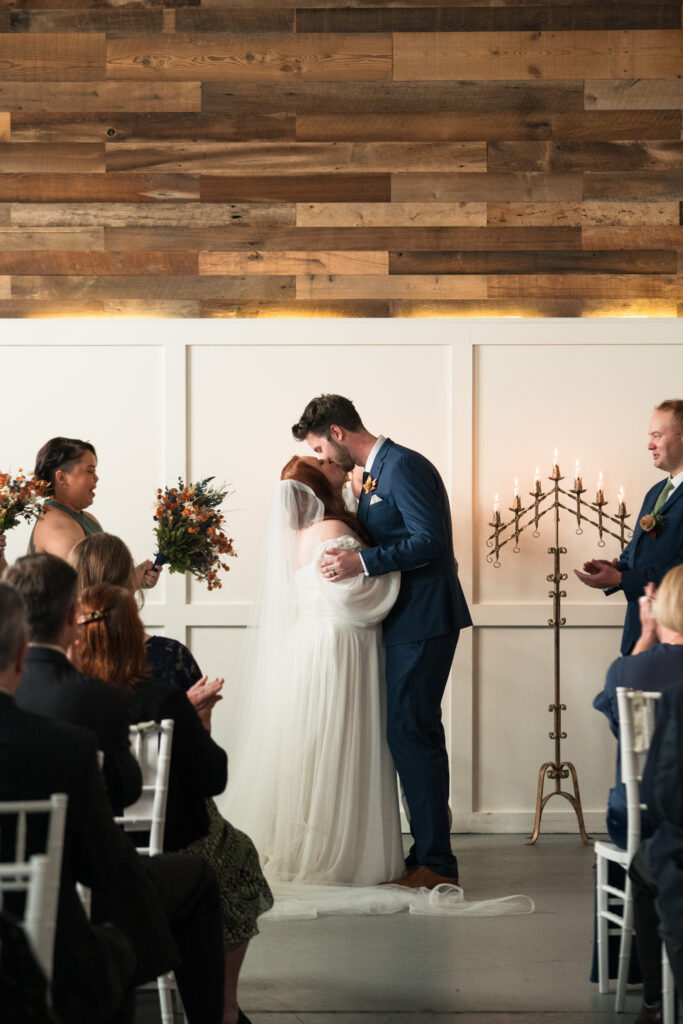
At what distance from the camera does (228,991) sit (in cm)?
295

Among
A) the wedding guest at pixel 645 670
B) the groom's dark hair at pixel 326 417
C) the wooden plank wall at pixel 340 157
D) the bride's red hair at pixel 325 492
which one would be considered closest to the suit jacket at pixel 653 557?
the bride's red hair at pixel 325 492

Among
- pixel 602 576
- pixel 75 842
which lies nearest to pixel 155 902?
pixel 75 842

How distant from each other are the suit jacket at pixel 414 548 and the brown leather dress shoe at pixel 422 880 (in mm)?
885

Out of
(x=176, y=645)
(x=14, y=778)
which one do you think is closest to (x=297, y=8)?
(x=176, y=645)

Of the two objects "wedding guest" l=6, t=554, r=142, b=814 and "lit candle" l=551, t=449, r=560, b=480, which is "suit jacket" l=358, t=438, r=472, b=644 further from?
"wedding guest" l=6, t=554, r=142, b=814

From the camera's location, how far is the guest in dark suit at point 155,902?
7.10 ft

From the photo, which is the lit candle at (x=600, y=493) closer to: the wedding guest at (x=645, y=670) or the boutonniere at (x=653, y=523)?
the boutonniere at (x=653, y=523)

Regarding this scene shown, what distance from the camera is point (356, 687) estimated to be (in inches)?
180

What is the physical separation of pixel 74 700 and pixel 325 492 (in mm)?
2535

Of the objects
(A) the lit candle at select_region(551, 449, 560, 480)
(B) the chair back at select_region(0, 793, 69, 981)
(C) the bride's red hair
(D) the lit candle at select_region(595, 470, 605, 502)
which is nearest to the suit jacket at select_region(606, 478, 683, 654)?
(D) the lit candle at select_region(595, 470, 605, 502)

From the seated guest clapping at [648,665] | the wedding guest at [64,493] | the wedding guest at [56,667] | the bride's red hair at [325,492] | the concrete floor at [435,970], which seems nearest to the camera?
the wedding guest at [56,667]

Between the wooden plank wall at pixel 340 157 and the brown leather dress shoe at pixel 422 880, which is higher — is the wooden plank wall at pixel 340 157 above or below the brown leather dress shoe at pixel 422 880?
above

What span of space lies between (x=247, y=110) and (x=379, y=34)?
29.8 inches

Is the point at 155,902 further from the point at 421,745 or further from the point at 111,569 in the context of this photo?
the point at 421,745
